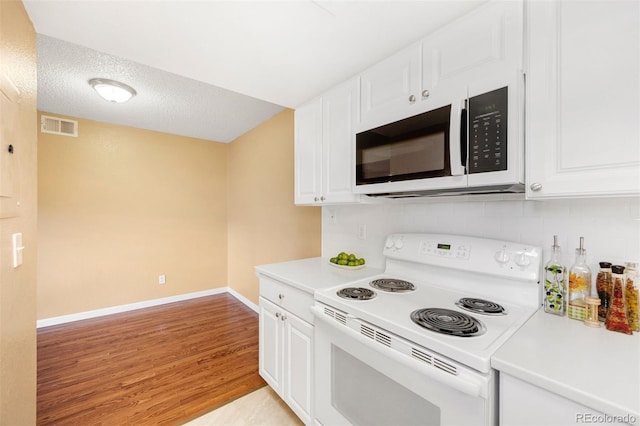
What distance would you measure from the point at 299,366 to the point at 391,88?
168cm

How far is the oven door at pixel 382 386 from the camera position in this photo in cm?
81

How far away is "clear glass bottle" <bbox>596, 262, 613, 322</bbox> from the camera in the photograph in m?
1.00

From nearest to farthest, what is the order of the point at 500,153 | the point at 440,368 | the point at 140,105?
the point at 440,368 < the point at 500,153 < the point at 140,105

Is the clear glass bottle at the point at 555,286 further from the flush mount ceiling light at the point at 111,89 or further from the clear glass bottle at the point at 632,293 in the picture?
the flush mount ceiling light at the point at 111,89

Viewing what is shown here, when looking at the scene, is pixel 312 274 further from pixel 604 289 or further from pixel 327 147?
pixel 604 289

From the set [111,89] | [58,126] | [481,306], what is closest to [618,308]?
[481,306]

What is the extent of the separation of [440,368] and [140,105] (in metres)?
3.47

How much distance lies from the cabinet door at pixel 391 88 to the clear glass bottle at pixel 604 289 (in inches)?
38.6

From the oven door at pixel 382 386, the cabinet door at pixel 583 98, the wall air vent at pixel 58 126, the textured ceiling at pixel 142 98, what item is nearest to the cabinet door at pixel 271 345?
the oven door at pixel 382 386

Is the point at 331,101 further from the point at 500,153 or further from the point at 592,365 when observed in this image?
the point at 592,365

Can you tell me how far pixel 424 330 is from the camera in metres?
0.95

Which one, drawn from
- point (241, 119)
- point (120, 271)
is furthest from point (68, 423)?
point (241, 119)

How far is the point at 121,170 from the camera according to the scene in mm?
3494

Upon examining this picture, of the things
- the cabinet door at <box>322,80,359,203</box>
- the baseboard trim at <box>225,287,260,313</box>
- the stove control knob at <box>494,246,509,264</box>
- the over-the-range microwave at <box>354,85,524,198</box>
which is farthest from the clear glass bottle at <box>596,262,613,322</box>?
the baseboard trim at <box>225,287,260,313</box>
